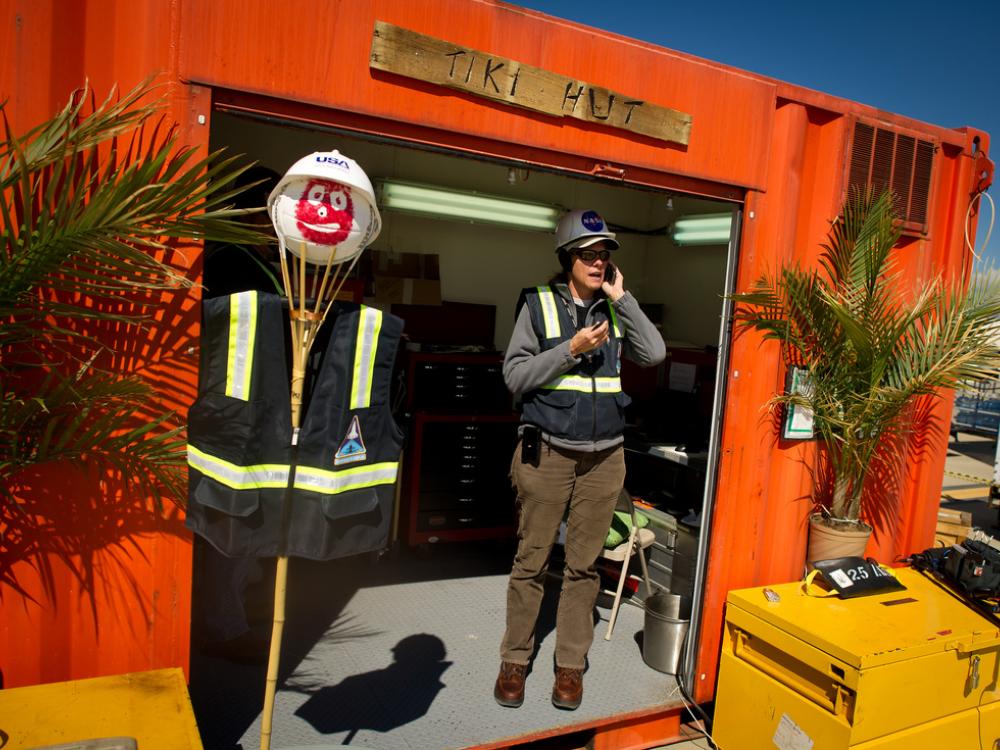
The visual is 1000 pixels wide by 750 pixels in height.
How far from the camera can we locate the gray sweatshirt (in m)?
3.05

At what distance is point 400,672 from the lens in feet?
11.6

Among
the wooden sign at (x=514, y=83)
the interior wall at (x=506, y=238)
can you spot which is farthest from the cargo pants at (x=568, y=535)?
the interior wall at (x=506, y=238)

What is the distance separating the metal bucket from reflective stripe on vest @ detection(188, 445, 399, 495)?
216 cm

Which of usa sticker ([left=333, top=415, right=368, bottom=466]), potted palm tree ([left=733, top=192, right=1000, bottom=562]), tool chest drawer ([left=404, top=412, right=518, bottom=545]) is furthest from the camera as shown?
tool chest drawer ([left=404, top=412, right=518, bottom=545])

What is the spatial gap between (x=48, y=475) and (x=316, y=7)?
70.7 inches

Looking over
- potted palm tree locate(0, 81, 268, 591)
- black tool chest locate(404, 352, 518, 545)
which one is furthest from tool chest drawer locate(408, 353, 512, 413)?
potted palm tree locate(0, 81, 268, 591)

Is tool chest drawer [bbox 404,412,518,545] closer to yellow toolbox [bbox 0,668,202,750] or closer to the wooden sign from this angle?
the wooden sign

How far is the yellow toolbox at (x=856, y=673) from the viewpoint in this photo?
298cm

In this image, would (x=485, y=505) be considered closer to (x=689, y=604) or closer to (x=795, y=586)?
(x=689, y=604)

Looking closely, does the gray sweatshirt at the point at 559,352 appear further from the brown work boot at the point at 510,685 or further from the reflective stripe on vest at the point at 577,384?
the brown work boot at the point at 510,685

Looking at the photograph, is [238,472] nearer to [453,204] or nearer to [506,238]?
[453,204]

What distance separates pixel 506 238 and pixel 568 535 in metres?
4.01

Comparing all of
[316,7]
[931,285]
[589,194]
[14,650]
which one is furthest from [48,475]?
[589,194]

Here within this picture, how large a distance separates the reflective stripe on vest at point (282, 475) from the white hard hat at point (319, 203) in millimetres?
648
